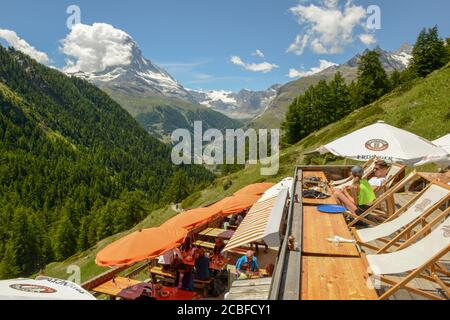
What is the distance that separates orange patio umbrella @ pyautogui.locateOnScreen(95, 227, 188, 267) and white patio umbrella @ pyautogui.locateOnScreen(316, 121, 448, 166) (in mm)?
6516

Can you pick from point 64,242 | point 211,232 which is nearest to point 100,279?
point 211,232

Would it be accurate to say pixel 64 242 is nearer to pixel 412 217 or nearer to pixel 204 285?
pixel 204 285

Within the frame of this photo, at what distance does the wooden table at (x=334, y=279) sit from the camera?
4.71m

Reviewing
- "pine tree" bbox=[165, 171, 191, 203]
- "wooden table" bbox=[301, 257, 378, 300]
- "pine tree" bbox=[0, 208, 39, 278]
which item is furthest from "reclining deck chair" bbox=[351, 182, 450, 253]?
"pine tree" bbox=[0, 208, 39, 278]

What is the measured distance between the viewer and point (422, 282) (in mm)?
6172

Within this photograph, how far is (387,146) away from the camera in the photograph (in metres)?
11.6

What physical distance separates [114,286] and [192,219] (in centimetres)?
344

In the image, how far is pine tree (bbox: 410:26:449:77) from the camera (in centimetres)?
5912

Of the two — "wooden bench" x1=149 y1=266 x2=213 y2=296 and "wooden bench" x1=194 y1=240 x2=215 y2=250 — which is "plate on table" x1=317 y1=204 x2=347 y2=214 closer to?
"wooden bench" x1=149 y1=266 x2=213 y2=296

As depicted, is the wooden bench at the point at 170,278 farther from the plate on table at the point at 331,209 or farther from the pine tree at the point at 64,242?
the pine tree at the point at 64,242

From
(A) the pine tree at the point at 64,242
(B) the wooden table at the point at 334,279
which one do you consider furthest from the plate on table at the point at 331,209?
(A) the pine tree at the point at 64,242

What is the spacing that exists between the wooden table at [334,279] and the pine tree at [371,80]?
209 ft
